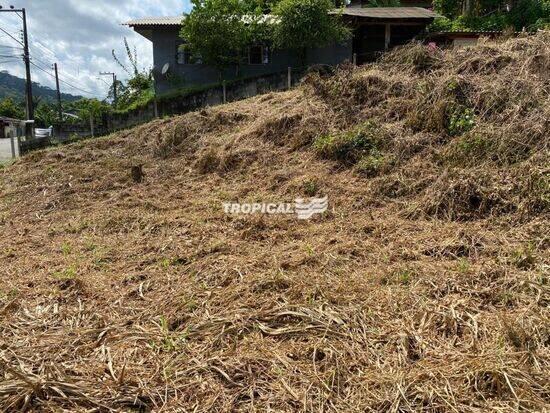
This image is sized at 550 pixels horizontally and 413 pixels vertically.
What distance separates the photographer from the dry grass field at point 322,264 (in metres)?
1.76

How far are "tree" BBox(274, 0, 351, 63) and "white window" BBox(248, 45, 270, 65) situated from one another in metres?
1.77

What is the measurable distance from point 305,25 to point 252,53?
2.82 metres

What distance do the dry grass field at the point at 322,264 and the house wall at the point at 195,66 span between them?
711cm

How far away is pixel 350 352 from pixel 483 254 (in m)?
1.48

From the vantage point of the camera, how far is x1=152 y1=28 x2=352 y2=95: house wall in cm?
1298

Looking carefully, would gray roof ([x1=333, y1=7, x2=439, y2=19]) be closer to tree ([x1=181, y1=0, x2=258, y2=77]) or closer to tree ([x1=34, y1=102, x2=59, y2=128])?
tree ([x1=181, y1=0, x2=258, y2=77])

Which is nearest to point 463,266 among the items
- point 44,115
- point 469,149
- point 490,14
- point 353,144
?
point 469,149

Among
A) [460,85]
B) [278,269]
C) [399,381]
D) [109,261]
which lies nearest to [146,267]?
[109,261]

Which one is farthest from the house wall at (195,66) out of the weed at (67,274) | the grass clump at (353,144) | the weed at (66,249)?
the weed at (67,274)

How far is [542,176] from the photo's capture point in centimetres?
334

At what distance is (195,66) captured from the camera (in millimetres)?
13219

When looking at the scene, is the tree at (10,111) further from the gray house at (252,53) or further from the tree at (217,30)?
the tree at (217,30)

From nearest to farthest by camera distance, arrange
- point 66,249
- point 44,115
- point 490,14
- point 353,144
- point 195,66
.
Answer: point 66,249, point 353,144, point 490,14, point 195,66, point 44,115

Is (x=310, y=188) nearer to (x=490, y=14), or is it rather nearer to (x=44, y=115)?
(x=490, y=14)
